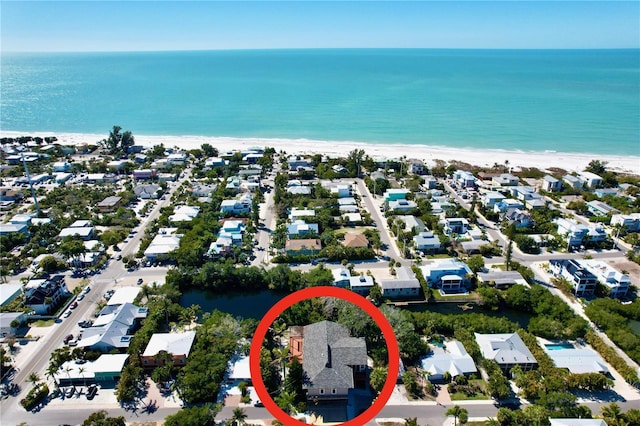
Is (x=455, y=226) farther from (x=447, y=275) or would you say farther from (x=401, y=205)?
(x=447, y=275)

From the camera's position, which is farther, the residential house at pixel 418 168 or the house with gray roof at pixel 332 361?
the residential house at pixel 418 168

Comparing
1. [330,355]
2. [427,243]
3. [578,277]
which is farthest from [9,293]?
[578,277]

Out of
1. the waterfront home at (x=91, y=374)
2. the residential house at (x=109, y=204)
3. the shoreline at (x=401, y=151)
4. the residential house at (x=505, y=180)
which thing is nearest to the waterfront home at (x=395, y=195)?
the residential house at (x=505, y=180)

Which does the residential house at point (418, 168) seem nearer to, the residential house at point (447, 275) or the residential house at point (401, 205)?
the residential house at point (401, 205)

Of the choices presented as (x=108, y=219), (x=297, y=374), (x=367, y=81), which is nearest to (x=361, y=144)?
(x=108, y=219)

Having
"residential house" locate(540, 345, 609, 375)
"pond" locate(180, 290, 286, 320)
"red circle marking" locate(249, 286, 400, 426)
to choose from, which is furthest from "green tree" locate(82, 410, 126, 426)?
"residential house" locate(540, 345, 609, 375)
